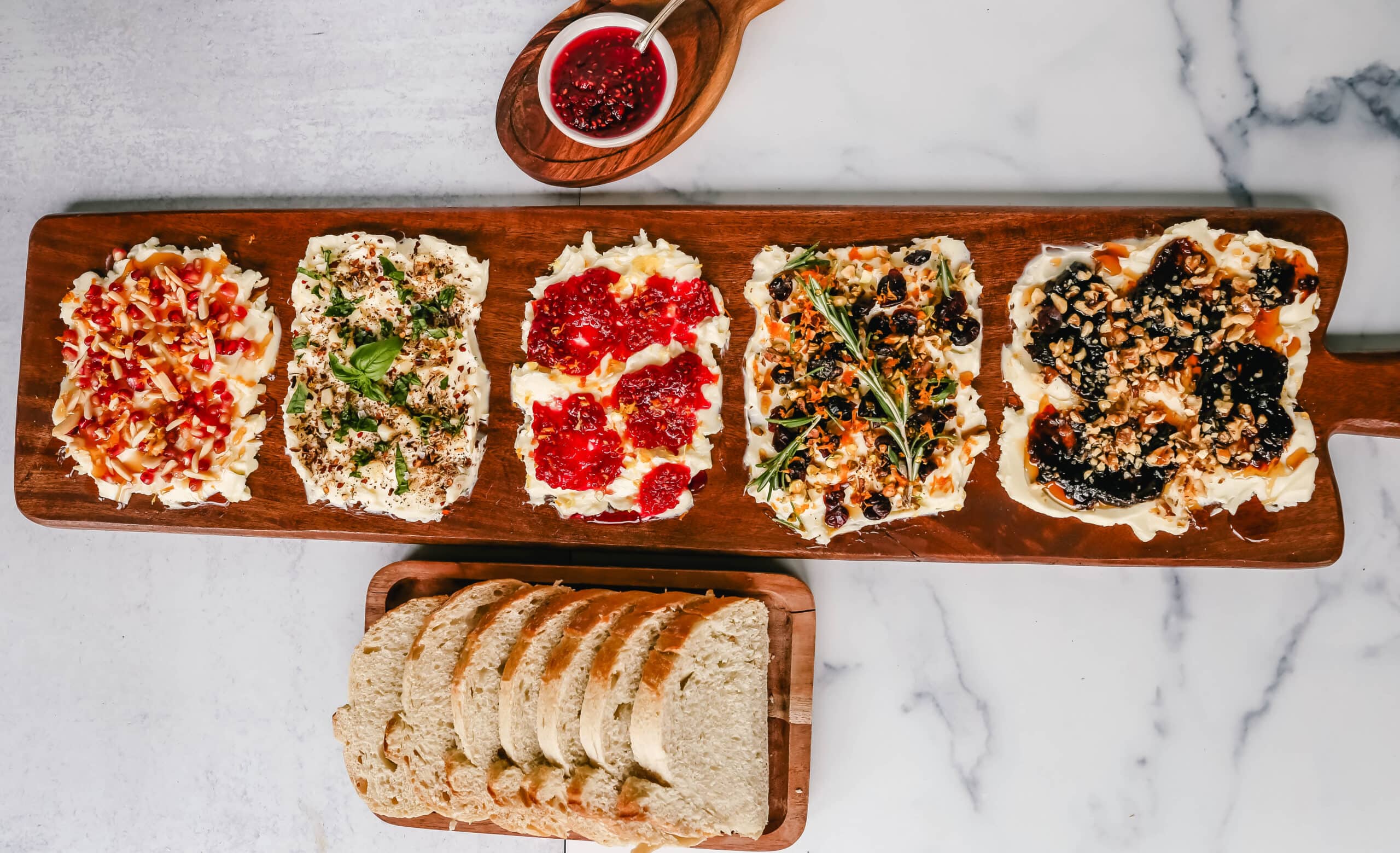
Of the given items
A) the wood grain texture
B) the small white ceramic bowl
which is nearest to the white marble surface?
the wood grain texture

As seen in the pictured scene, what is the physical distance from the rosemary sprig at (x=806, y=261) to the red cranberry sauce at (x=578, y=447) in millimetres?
1045

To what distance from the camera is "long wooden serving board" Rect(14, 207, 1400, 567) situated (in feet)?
10.5

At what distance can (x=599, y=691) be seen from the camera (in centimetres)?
304

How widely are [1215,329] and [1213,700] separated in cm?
176

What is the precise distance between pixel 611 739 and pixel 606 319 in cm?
181

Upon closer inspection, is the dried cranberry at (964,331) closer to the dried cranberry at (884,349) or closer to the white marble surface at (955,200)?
the dried cranberry at (884,349)

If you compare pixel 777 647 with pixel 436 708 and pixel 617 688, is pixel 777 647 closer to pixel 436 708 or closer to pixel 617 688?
pixel 617 688

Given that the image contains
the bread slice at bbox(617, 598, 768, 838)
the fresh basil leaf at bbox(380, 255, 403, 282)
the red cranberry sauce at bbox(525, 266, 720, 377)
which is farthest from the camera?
the fresh basil leaf at bbox(380, 255, 403, 282)

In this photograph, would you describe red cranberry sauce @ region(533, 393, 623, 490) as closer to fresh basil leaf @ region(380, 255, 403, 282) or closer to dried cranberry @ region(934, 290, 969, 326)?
fresh basil leaf @ region(380, 255, 403, 282)

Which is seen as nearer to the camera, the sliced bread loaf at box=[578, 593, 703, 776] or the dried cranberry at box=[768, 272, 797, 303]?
the sliced bread loaf at box=[578, 593, 703, 776]

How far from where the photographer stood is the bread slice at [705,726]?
9.99 ft

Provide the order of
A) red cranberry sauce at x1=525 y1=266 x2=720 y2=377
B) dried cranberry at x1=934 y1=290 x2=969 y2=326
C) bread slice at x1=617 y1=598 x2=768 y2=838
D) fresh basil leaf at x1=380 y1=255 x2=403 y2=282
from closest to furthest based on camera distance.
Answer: bread slice at x1=617 y1=598 x2=768 y2=838 < dried cranberry at x1=934 y1=290 x2=969 y2=326 < red cranberry sauce at x1=525 y1=266 x2=720 y2=377 < fresh basil leaf at x1=380 y1=255 x2=403 y2=282

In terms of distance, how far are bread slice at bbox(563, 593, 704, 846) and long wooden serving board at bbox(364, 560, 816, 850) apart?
9.9 inches

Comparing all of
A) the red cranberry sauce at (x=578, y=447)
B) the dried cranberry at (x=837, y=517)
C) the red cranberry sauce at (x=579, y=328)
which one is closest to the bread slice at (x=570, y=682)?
the red cranberry sauce at (x=578, y=447)
